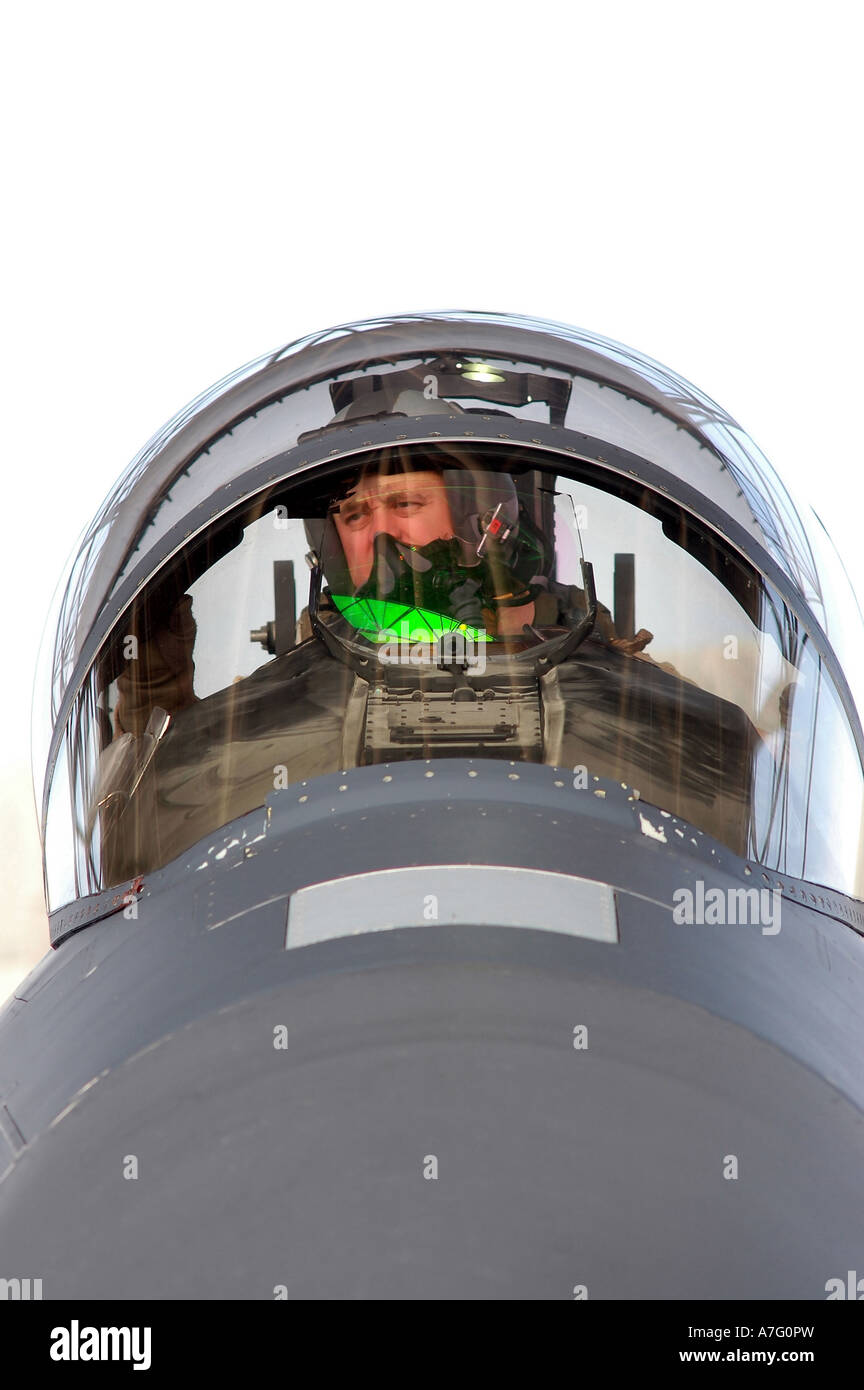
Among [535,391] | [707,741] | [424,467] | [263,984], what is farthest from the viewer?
[535,391]

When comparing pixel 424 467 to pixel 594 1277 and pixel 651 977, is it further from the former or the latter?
pixel 594 1277

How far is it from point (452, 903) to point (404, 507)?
89 centimetres

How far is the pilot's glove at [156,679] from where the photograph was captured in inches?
66.2

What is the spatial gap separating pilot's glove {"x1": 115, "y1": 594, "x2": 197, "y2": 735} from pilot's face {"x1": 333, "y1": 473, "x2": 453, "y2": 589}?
1.07 feet

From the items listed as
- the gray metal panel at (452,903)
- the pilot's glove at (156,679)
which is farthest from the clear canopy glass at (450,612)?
the gray metal panel at (452,903)

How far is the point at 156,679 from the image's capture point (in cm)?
170

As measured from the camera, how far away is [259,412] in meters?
1.99

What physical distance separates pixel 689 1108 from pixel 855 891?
2.68 ft

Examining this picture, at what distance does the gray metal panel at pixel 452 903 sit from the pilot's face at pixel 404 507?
0.81 metres

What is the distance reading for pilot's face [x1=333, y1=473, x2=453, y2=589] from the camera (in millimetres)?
1797

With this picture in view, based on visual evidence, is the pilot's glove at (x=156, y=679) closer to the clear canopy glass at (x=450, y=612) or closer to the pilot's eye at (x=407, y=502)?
the clear canopy glass at (x=450, y=612)

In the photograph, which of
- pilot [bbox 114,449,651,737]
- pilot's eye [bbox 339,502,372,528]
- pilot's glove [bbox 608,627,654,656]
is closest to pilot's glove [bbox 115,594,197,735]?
pilot [bbox 114,449,651,737]
